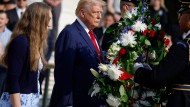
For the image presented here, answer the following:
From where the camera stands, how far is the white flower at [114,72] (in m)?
6.68

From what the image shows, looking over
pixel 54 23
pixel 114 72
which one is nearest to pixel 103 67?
pixel 114 72

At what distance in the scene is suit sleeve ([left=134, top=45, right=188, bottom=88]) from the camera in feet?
20.1

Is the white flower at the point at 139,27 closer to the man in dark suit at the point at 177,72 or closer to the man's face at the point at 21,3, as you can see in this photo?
the man in dark suit at the point at 177,72

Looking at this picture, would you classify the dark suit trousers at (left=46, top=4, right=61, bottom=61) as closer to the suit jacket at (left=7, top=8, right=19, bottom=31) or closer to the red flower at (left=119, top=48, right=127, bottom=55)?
the suit jacket at (left=7, top=8, right=19, bottom=31)

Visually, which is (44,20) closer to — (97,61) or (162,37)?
(97,61)

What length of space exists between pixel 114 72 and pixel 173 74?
0.75m

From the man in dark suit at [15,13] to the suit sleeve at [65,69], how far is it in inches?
191

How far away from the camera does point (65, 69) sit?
7043 mm

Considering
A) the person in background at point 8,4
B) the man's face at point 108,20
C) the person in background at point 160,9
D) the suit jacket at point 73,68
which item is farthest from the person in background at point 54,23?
the suit jacket at point 73,68

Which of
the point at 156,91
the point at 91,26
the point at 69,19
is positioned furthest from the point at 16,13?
the point at 156,91

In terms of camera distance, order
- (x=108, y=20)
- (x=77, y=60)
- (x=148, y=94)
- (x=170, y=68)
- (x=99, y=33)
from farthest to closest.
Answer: (x=108, y=20) < (x=99, y=33) < (x=77, y=60) < (x=148, y=94) < (x=170, y=68)

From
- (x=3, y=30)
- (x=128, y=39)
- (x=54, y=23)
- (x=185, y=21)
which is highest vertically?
(x=185, y=21)

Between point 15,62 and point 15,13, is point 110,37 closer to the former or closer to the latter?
point 15,62

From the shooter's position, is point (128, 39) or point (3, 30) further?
point (3, 30)
